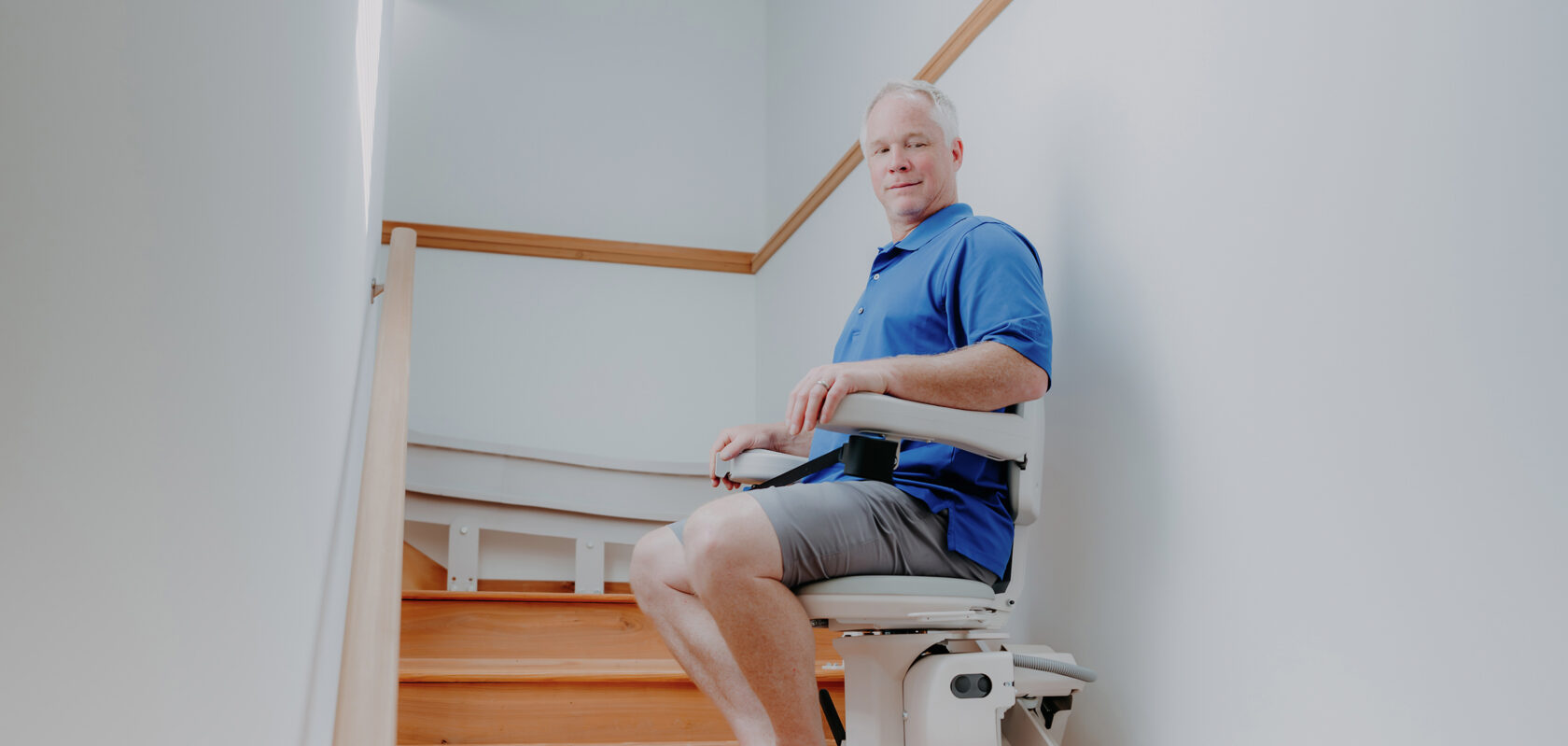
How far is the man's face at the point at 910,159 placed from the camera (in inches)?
64.8

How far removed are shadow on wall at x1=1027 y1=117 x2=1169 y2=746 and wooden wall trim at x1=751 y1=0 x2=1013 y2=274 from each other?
475 mm

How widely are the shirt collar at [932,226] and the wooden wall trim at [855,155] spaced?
1.99 feet

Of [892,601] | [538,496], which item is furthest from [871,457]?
[538,496]

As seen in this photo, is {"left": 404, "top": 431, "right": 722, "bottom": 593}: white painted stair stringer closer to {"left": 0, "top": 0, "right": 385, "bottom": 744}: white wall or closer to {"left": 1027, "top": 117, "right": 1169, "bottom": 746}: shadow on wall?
{"left": 1027, "top": 117, "right": 1169, "bottom": 746}: shadow on wall

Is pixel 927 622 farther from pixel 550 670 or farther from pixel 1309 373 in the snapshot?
pixel 550 670

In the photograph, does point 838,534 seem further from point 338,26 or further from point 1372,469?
point 338,26

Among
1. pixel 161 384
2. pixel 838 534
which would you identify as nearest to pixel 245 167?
pixel 161 384

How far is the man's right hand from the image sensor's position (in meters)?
1.52

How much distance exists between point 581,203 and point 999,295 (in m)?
2.67

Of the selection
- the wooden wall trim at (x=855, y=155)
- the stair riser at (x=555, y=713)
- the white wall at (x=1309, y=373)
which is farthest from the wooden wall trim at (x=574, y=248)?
the white wall at (x=1309, y=373)

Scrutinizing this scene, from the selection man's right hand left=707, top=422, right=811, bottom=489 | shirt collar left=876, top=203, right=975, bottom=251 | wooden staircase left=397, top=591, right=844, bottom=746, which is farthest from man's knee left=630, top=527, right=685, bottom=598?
shirt collar left=876, top=203, right=975, bottom=251

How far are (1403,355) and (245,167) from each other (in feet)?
3.37

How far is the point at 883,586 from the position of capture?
4.07ft

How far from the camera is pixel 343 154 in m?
1.23
